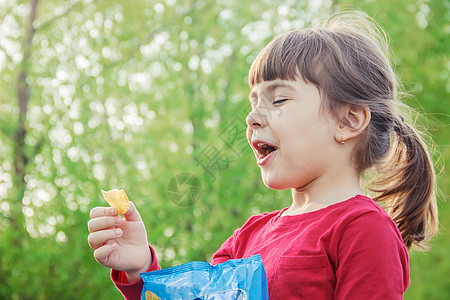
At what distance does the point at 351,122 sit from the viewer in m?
1.02

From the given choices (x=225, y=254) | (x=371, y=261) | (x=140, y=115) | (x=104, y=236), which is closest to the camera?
(x=371, y=261)

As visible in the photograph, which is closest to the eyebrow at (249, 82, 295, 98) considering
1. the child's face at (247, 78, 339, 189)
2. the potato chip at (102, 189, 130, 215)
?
the child's face at (247, 78, 339, 189)

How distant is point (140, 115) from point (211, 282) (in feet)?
10.2

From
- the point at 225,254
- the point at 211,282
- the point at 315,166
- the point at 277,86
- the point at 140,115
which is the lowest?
the point at 140,115

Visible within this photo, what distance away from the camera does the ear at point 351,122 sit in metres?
1.00

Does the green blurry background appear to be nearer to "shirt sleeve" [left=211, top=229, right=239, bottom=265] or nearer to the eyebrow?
"shirt sleeve" [left=211, top=229, right=239, bottom=265]

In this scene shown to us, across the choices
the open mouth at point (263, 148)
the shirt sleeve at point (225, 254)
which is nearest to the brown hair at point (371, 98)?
the open mouth at point (263, 148)

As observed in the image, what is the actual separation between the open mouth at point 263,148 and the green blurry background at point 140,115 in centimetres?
229

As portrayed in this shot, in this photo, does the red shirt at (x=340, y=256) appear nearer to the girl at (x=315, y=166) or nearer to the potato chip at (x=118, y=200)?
the girl at (x=315, y=166)

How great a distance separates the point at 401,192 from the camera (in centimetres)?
116

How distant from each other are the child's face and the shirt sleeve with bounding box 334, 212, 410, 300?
16 centimetres

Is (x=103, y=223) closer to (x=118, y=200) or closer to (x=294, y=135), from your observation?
(x=118, y=200)

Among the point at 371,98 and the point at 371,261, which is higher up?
the point at 371,98

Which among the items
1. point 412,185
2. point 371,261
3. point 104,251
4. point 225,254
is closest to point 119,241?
point 104,251
